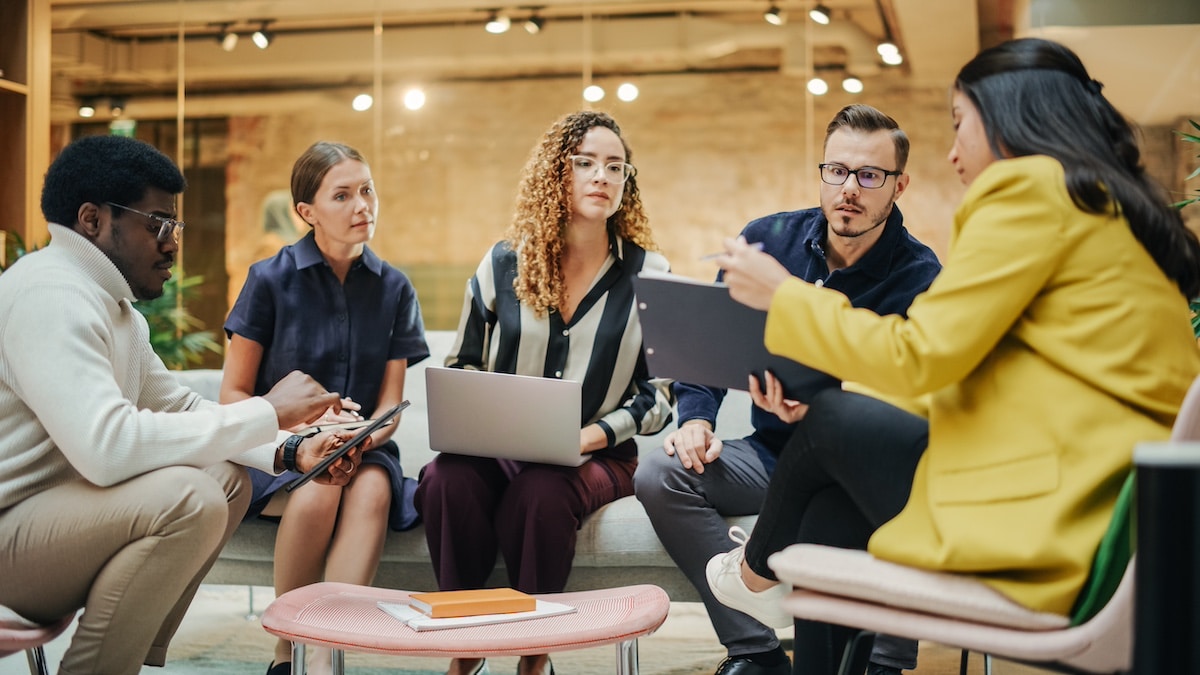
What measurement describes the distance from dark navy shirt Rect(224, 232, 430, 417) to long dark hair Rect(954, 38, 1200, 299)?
1713mm

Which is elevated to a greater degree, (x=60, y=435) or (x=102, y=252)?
(x=102, y=252)

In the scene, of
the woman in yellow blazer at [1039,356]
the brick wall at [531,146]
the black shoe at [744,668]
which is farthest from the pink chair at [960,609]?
the brick wall at [531,146]

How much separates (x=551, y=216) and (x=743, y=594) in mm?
1193

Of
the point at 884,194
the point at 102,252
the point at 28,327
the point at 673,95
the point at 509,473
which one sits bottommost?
the point at 509,473

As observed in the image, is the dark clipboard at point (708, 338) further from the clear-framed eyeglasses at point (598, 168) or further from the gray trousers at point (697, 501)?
the clear-framed eyeglasses at point (598, 168)

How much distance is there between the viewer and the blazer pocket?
1384 millimetres

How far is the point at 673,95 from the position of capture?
5.57 m

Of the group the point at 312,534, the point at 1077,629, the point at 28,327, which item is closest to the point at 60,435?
the point at 28,327

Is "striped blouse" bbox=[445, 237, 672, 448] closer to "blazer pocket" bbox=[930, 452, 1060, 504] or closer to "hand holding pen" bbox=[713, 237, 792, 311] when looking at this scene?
"hand holding pen" bbox=[713, 237, 792, 311]

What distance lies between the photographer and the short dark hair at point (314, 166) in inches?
112

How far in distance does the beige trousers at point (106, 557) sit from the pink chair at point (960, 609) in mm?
1047

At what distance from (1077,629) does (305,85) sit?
528cm

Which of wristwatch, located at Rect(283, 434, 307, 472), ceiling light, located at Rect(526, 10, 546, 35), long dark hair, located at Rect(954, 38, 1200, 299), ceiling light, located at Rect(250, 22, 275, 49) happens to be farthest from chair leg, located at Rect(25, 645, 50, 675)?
ceiling light, located at Rect(250, 22, 275, 49)

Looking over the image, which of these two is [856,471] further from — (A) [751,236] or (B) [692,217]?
(B) [692,217]
